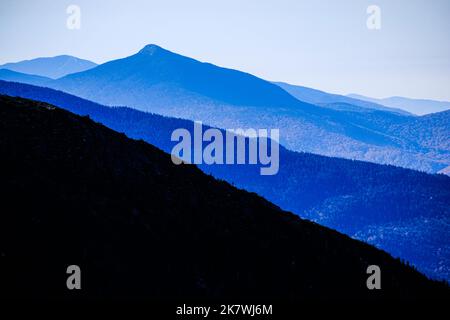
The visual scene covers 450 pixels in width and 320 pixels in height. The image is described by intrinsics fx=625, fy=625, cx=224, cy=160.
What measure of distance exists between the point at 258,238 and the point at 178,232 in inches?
366

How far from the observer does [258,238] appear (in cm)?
6103

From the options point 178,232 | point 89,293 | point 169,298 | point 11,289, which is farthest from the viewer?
point 178,232

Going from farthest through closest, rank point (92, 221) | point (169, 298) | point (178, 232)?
point (178, 232), point (92, 221), point (169, 298)

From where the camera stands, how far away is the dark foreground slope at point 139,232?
4556cm

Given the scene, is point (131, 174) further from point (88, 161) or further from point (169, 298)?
point (169, 298)

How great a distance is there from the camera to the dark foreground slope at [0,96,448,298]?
45.6 metres

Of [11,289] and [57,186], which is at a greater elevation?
[57,186]

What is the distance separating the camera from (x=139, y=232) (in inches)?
2055
